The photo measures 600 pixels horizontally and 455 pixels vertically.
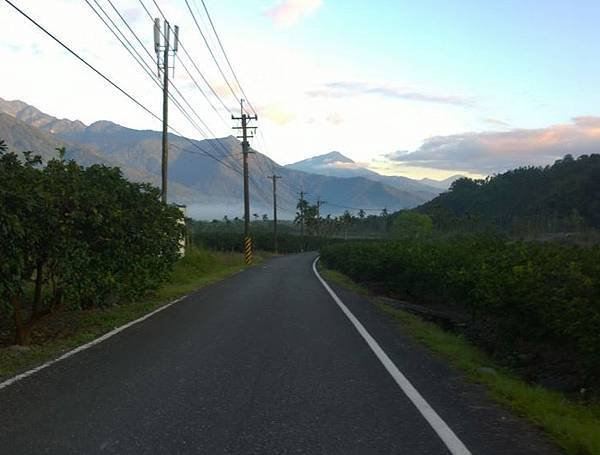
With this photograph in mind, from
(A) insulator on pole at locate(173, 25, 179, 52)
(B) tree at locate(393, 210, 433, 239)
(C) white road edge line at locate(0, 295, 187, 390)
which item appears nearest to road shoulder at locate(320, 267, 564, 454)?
(C) white road edge line at locate(0, 295, 187, 390)

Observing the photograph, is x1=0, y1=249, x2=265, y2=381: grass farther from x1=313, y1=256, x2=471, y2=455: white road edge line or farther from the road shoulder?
the road shoulder

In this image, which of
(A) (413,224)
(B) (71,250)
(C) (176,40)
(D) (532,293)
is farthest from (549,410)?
(A) (413,224)

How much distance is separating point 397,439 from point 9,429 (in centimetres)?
315

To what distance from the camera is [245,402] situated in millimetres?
6086

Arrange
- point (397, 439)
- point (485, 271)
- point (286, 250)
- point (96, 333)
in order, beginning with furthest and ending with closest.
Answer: point (286, 250) < point (485, 271) < point (96, 333) < point (397, 439)

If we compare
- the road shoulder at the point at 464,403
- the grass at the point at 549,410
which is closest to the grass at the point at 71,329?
the road shoulder at the point at 464,403

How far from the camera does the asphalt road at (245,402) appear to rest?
4.87 metres

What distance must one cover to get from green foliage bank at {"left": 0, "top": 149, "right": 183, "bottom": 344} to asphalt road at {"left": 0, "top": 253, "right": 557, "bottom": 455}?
5.91 feet

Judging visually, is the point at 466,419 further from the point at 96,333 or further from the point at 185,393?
the point at 96,333

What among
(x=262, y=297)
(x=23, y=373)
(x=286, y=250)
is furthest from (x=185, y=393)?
(x=286, y=250)

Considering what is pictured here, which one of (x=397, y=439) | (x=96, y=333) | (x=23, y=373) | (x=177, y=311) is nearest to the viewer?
(x=397, y=439)

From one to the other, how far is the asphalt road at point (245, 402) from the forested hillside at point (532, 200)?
35.0 metres

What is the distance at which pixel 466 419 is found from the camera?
18.4 feet

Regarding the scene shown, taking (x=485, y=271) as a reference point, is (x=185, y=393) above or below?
below
